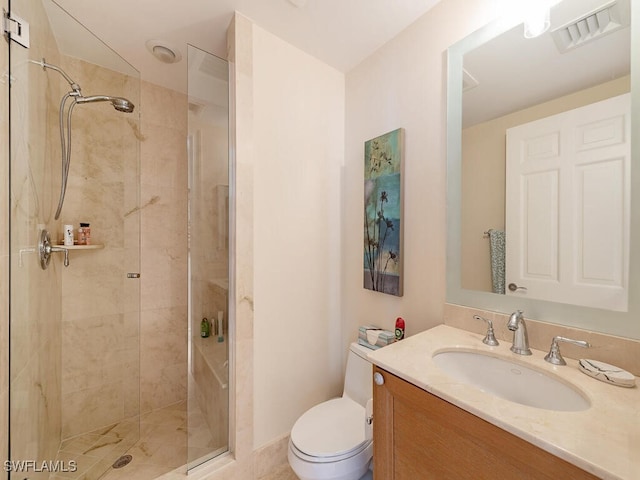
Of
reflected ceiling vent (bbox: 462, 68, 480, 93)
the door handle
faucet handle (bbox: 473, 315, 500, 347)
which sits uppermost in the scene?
reflected ceiling vent (bbox: 462, 68, 480, 93)

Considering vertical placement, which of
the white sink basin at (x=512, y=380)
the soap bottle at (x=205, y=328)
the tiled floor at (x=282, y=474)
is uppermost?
the white sink basin at (x=512, y=380)

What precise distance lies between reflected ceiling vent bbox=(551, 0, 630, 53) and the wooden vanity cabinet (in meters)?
1.26

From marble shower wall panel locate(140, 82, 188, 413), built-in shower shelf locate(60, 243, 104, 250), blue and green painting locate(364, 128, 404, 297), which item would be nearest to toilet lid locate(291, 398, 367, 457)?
blue and green painting locate(364, 128, 404, 297)

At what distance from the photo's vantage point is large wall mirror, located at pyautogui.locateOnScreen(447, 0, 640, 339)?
82cm

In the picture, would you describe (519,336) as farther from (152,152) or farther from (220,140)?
(152,152)

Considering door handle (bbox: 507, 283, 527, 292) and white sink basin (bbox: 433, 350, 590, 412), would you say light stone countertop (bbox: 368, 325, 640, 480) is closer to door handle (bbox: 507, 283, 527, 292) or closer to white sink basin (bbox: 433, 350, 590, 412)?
white sink basin (bbox: 433, 350, 590, 412)

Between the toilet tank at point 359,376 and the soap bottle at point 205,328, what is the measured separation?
2.85ft

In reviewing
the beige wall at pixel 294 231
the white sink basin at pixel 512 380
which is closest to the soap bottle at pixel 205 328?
the beige wall at pixel 294 231

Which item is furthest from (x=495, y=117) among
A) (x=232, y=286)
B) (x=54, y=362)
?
(x=54, y=362)

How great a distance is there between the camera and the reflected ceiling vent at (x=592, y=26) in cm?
83

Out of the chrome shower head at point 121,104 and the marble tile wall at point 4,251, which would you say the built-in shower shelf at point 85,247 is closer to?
the marble tile wall at point 4,251

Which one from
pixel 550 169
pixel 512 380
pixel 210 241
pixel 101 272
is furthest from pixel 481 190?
pixel 101 272

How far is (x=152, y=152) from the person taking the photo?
78.6 inches

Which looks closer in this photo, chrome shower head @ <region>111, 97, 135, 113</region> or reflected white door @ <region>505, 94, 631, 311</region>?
reflected white door @ <region>505, 94, 631, 311</region>
